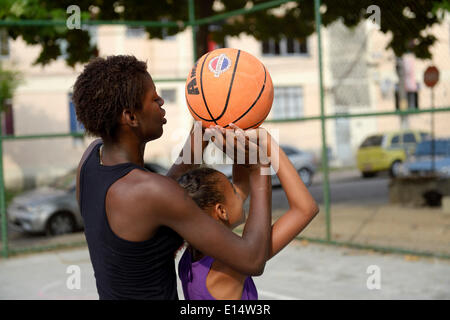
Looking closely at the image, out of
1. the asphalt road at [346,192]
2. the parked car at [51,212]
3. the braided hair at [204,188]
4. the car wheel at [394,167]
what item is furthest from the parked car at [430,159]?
the braided hair at [204,188]

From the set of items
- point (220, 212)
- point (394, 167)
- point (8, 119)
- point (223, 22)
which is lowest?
point (394, 167)

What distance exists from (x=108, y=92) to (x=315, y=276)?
4.72m

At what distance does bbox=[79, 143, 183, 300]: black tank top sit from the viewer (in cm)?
186

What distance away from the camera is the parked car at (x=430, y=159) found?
42.3 ft

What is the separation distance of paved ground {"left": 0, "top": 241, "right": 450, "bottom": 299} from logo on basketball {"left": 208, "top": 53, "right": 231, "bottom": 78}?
11.1ft

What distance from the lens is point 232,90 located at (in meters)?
2.43

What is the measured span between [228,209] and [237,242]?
257mm

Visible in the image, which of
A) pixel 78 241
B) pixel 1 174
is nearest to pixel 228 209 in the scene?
pixel 1 174

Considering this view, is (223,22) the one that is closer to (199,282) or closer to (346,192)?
(346,192)

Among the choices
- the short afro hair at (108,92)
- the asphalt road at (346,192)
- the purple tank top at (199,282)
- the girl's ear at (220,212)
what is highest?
the short afro hair at (108,92)

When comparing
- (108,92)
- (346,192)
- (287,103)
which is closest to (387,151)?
(346,192)

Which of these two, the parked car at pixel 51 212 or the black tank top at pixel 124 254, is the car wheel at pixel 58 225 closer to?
the parked car at pixel 51 212

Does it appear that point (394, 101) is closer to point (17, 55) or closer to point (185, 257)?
point (17, 55)

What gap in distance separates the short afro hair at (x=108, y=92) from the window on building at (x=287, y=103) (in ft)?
74.2
